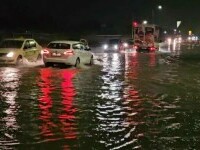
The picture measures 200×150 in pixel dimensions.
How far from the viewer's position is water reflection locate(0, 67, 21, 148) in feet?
Answer: 31.1

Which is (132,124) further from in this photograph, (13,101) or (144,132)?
(13,101)

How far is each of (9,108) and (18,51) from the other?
53.5 feet

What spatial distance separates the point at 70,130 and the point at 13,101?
4.57m

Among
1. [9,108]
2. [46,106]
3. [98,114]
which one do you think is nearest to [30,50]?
[46,106]

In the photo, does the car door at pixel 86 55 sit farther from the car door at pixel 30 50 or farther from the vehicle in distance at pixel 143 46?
the vehicle in distance at pixel 143 46

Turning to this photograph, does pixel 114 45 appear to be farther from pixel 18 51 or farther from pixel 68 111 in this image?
pixel 68 111

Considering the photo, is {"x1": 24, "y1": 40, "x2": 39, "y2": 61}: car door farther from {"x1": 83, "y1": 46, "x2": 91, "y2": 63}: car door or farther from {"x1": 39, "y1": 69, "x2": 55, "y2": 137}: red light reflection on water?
{"x1": 39, "y1": 69, "x2": 55, "y2": 137}: red light reflection on water

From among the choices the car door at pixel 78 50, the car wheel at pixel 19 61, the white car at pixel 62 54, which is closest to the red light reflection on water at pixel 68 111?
the white car at pixel 62 54

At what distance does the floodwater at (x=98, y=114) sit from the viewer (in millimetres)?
9180

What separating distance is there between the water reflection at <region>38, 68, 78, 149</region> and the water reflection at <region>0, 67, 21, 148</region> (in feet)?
1.99

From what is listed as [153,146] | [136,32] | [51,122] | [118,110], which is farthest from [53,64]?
[136,32]

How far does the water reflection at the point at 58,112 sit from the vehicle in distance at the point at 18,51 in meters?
8.73

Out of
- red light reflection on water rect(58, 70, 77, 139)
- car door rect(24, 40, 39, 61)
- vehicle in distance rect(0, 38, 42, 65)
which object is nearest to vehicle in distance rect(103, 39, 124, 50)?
vehicle in distance rect(0, 38, 42, 65)

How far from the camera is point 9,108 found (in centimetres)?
1300
